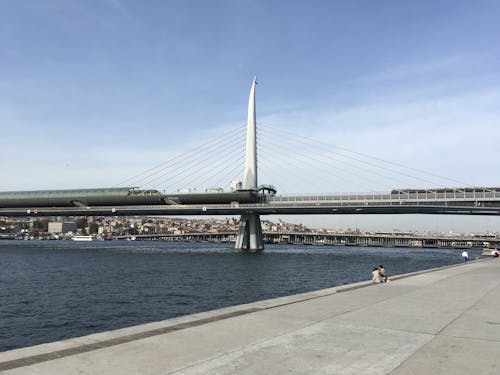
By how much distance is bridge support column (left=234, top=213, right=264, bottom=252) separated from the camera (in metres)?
94.5

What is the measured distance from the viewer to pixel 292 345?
954 centimetres

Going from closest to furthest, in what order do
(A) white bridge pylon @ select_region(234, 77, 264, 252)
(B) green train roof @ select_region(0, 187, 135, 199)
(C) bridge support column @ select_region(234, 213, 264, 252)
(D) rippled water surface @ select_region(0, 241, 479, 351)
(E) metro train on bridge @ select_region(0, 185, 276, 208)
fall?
(D) rippled water surface @ select_region(0, 241, 479, 351)
(A) white bridge pylon @ select_region(234, 77, 264, 252)
(E) metro train on bridge @ select_region(0, 185, 276, 208)
(C) bridge support column @ select_region(234, 213, 264, 252)
(B) green train roof @ select_region(0, 187, 135, 199)

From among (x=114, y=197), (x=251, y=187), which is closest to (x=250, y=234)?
(x=251, y=187)

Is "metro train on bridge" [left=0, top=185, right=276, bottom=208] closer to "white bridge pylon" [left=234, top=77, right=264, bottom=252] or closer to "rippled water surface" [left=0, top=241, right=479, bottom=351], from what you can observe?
"white bridge pylon" [left=234, top=77, right=264, bottom=252]

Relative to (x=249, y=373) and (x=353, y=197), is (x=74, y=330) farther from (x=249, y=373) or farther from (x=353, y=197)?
(x=353, y=197)

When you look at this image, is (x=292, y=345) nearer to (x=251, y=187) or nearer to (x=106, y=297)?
(x=106, y=297)

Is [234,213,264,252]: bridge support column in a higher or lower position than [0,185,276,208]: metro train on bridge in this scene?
lower

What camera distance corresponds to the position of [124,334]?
10320 millimetres

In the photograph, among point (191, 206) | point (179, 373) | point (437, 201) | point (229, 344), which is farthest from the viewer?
point (191, 206)

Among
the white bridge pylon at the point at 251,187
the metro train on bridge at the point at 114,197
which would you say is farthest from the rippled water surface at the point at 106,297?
the metro train on bridge at the point at 114,197

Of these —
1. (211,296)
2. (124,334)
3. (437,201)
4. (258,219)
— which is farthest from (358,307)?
(258,219)

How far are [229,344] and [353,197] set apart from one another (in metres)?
76.4

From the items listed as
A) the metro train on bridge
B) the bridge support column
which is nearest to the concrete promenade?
the metro train on bridge

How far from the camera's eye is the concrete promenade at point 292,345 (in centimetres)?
792
